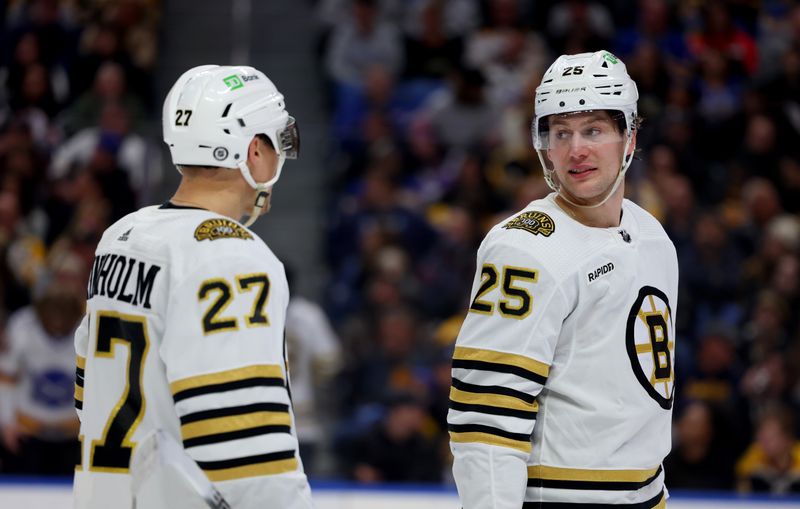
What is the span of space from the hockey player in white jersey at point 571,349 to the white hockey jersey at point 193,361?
477mm

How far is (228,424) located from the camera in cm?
213

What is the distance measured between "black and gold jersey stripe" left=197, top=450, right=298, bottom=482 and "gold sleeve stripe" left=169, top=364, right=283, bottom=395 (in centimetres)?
15

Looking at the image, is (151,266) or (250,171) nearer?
(151,266)

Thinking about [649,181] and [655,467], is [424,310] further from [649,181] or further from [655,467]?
[655,467]

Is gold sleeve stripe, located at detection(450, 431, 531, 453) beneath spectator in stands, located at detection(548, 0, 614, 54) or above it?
beneath

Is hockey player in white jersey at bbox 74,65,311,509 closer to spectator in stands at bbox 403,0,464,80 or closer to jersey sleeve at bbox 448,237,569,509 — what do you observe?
jersey sleeve at bbox 448,237,569,509

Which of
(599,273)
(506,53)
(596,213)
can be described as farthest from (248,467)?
(506,53)

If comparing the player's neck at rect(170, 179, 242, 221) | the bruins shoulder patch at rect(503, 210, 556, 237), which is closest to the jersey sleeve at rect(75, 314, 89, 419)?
the player's neck at rect(170, 179, 242, 221)

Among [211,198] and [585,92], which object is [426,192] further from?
[211,198]

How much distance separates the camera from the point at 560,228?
2590mm

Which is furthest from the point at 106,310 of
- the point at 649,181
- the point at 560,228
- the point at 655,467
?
the point at 649,181

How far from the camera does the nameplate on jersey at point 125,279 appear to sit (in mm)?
2230

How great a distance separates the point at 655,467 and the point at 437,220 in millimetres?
4325

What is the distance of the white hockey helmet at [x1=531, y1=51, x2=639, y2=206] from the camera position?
2641 mm
